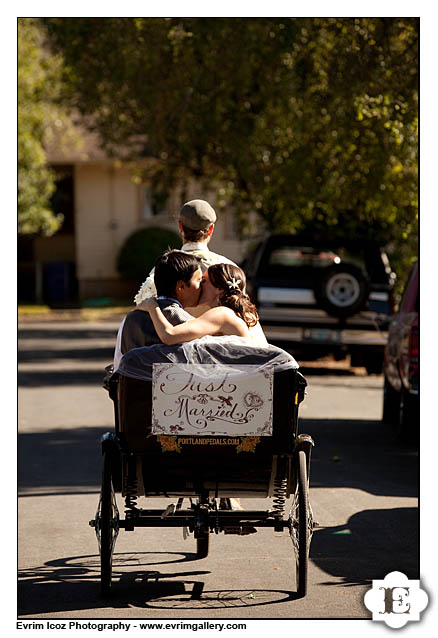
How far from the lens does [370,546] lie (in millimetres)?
7500

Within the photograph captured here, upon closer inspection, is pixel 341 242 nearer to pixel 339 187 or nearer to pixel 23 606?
pixel 339 187

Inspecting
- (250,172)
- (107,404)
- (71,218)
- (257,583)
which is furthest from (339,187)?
(71,218)

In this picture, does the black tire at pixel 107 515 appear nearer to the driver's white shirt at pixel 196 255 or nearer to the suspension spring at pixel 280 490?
the suspension spring at pixel 280 490

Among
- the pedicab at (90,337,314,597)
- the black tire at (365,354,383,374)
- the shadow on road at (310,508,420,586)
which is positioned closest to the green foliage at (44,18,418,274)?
the black tire at (365,354,383,374)

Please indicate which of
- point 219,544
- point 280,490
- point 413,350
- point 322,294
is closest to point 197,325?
point 280,490

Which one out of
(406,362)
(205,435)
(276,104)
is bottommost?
(406,362)

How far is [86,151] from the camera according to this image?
39.2m

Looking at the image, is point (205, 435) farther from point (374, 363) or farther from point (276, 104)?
point (276, 104)

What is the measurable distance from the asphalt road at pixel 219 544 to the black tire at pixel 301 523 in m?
0.13

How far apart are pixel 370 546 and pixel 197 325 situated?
91.0 inches

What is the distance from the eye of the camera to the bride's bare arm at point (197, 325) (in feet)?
19.6

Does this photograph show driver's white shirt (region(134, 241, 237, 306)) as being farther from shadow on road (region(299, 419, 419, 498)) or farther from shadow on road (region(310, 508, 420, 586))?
shadow on road (region(299, 419, 419, 498))

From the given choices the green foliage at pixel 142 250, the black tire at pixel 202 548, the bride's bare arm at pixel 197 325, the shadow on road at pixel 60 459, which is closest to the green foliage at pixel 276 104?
the shadow on road at pixel 60 459

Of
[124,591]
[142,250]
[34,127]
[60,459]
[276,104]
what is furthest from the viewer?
[142,250]
